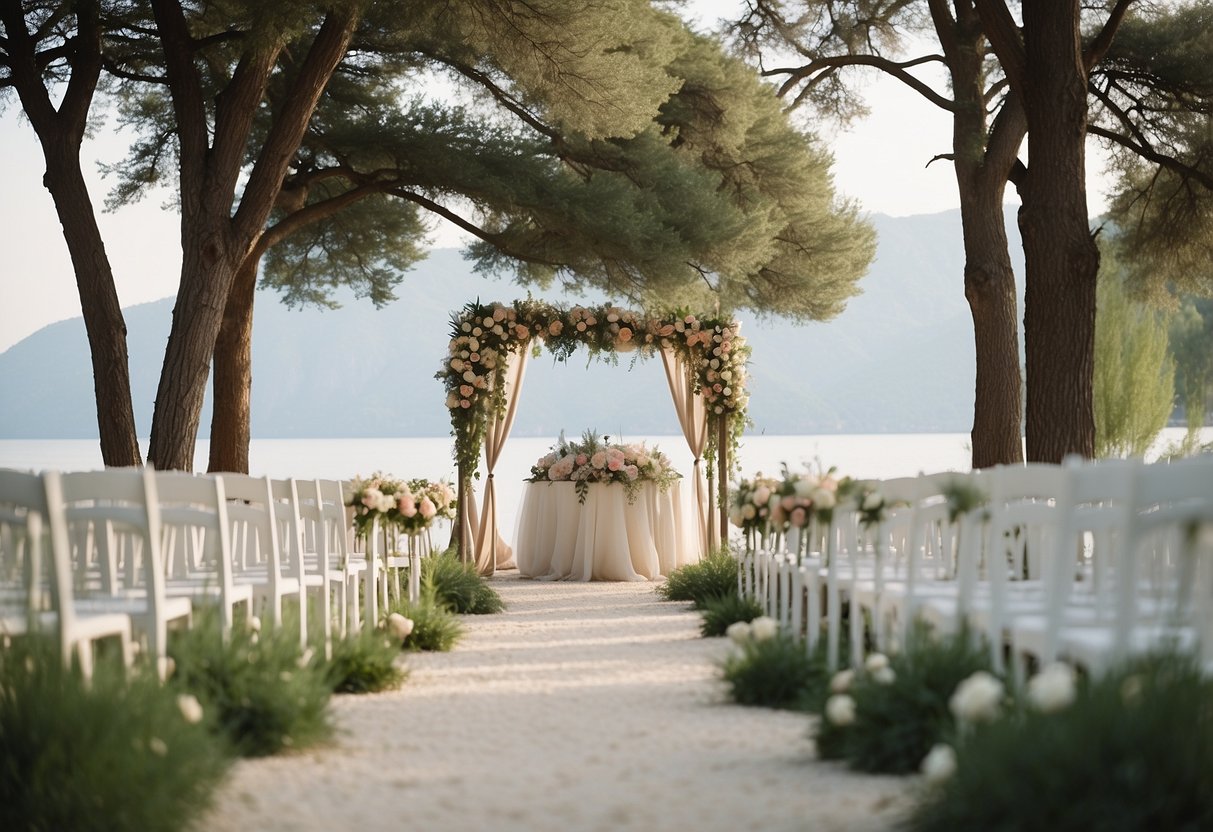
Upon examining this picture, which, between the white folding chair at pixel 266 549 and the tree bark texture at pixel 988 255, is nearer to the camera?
the white folding chair at pixel 266 549

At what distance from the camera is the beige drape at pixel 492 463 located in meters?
12.1

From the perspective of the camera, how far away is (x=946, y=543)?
19.0 ft

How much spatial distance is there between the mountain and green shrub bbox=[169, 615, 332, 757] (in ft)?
200

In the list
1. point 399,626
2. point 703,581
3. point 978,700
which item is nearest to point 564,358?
point 703,581

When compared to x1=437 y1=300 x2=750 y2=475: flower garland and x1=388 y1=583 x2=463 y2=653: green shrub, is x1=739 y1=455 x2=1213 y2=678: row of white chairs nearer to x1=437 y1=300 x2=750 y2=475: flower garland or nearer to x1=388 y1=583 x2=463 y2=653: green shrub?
x1=388 y1=583 x2=463 y2=653: green shrub

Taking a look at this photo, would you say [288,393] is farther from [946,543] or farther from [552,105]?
[946,543]

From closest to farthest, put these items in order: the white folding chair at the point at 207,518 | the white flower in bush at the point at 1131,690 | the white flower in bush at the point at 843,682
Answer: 1. the white flower in bush at the point at 1131,690
2. the white flower in bush at the point at 843,682
3. the white folding chair at the point at 207,518

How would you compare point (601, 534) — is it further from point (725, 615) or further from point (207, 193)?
point (207, 193)

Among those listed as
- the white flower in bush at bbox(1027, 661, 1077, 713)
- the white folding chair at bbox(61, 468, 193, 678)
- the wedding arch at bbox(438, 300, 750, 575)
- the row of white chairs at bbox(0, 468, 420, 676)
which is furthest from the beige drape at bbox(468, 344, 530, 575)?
the white flower in bush at bbox(1027, 661, 1077, 713)

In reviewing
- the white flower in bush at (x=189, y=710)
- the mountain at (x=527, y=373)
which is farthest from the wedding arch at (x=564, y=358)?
the mountain at (x=527, y=373)

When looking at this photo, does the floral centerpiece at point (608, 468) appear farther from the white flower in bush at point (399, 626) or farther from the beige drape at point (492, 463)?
the white flower in bush at point (399, 626)

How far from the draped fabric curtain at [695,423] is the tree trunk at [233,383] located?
12.5 ft

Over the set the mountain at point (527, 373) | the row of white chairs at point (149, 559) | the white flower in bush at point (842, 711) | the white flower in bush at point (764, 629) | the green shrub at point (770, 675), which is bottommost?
the green shrub at point (770, 675)

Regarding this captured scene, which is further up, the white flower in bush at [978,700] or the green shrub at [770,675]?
the white flower in bush at [978,700]
